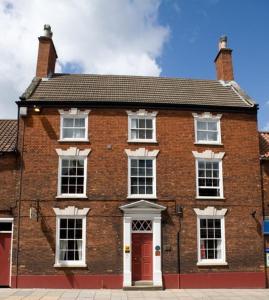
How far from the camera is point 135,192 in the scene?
17.6 meters

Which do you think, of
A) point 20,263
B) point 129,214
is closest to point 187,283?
point 129,214

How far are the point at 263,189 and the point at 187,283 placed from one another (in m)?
5.57

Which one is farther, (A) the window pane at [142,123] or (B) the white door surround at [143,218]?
(A) the window pane at [142,123]

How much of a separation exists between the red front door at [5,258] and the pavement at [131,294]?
0.64m

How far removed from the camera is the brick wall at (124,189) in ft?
55.0

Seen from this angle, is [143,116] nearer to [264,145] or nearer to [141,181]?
[141,181]

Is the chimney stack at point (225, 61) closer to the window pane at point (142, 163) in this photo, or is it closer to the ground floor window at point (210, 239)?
the window pane at point (142, 163)

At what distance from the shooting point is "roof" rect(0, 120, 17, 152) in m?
17.7

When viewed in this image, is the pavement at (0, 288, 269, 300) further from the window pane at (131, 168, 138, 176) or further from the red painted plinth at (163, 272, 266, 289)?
the window pane at (131, 168, 138, 176)

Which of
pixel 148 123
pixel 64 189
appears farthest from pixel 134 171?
pixel 64 189

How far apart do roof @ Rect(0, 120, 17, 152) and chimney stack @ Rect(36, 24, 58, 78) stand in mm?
2958

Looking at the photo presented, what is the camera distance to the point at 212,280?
55.4ft

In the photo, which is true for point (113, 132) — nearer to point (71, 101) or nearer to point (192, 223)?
point (71, 101)

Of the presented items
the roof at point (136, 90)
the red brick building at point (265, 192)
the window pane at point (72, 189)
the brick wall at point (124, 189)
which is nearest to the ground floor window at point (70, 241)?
the brick wall at point (124, 189)
